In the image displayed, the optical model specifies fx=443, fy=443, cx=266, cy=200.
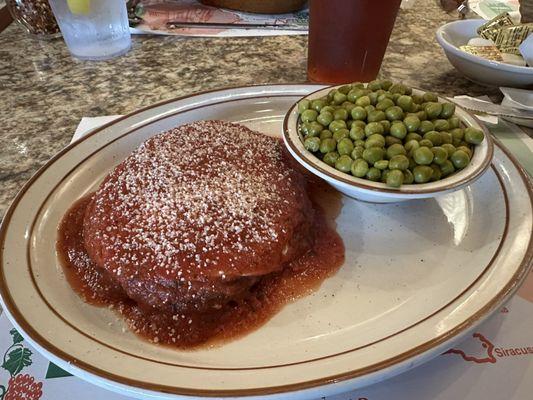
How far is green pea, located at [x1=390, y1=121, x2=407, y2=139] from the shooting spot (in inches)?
41.5

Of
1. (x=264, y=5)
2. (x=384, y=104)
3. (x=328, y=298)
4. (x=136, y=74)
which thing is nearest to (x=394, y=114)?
(x=384, y=104)

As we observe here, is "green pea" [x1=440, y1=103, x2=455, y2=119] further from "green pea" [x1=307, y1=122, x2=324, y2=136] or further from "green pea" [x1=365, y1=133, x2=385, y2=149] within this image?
"green pea" [x1=307, y1=122, x2=324, y2=136]

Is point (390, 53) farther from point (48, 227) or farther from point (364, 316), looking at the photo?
point (48, 227)

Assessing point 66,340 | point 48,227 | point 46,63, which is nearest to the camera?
point 66,340

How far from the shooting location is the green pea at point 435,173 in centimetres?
98

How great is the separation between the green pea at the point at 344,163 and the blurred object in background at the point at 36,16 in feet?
5.37

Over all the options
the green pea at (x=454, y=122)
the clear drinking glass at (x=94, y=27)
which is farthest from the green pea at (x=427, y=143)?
the clear drinking glass at (x=94, y=27)

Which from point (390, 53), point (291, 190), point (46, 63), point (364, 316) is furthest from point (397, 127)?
point (46, 63)

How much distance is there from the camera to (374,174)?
981 mm

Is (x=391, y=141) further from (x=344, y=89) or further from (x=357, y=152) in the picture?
(x=344, y=89)

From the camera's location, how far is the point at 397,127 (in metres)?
1.06

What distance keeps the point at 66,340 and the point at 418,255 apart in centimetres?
76

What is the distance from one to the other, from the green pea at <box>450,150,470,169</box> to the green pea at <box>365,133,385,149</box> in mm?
157

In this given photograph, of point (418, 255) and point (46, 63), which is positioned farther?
point (46, 63)
